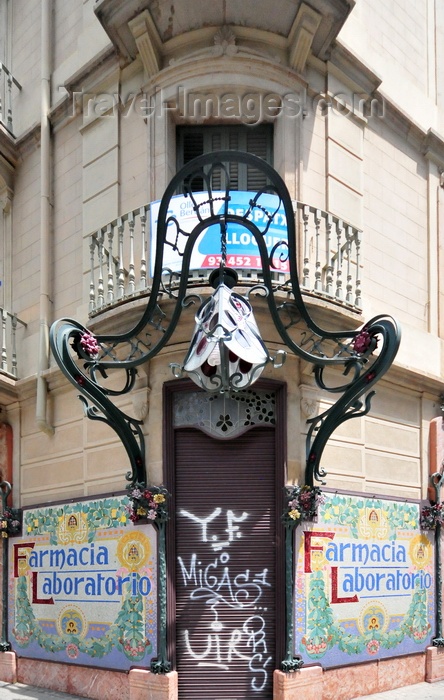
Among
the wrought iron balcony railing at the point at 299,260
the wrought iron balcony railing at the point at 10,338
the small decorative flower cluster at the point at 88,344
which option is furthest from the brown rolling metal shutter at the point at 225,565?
the wrought iron balcony railing at the point at 10,338

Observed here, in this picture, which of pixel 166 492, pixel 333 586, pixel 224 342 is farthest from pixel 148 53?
pixel 333 586

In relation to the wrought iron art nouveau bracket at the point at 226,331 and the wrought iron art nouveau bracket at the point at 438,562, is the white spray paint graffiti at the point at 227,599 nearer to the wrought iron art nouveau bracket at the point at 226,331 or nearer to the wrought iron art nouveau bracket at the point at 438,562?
the wrought iron art nouveau bracket at the point at 226,331

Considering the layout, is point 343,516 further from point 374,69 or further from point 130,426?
point 374,69

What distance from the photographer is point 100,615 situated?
10.9 meters

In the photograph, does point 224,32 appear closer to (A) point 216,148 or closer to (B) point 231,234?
(A) point 216,148

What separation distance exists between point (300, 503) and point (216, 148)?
4.77 m

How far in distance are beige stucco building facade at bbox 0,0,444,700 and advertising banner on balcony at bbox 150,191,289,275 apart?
0.33 metres

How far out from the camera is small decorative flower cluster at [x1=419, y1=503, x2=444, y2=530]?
1219 cm

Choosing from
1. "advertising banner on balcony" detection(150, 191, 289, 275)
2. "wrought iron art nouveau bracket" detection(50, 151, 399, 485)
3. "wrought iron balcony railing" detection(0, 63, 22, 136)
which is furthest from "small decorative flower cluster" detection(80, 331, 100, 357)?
"wrought iron balcony railing" detection(0, 63, 22, 136)

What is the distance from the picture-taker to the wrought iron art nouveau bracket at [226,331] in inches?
370

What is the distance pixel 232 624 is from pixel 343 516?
1926 millimetres

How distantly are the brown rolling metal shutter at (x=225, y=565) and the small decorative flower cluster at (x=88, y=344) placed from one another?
1444 mm

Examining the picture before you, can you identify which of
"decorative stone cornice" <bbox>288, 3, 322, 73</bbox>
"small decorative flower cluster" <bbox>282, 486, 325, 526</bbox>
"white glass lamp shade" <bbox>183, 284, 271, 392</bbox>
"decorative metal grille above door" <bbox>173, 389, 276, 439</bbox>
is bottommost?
"small decorative flower cluster" <bbox>282, 486, 325, 526</bbox>

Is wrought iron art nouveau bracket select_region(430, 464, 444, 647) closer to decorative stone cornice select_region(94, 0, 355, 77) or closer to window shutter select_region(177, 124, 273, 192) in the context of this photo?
window shutter select_region(177, 124, 273, 192)
